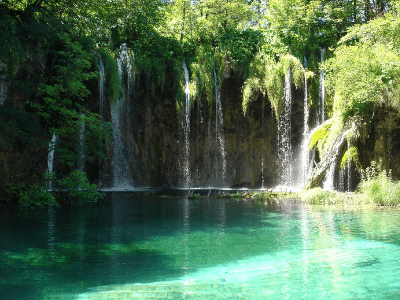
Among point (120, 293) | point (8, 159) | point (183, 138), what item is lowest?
point (120, 293)

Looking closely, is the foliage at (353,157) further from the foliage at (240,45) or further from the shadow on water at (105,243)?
the foliage at (240,45)

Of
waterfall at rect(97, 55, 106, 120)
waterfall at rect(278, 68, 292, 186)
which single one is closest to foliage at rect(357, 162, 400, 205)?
waterfall at rect(278, 68, 292, 186)

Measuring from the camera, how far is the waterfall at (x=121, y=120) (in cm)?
2027

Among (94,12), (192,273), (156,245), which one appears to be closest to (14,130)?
(156,245)

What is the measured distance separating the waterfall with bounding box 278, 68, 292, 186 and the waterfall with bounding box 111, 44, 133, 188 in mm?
8535

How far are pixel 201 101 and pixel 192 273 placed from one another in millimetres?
17603

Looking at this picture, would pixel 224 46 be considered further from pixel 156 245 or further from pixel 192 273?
pixel 192 273

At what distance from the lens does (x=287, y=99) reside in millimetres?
21141

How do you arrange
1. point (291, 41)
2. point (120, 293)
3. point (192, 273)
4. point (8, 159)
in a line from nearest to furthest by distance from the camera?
point (120, 293), point (192, 273), point (8, 159), point (291, 41)

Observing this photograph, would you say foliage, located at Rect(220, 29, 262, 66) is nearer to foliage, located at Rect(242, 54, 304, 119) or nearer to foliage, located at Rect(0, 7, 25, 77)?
foliage, located at Rect(242, 54, 304, 119)

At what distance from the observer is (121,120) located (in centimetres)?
2067

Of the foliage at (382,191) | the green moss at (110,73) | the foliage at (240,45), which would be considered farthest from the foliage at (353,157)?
the green moss at (110,73)

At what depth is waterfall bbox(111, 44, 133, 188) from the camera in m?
20.3

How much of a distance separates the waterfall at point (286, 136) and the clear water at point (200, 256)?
11167 mm
